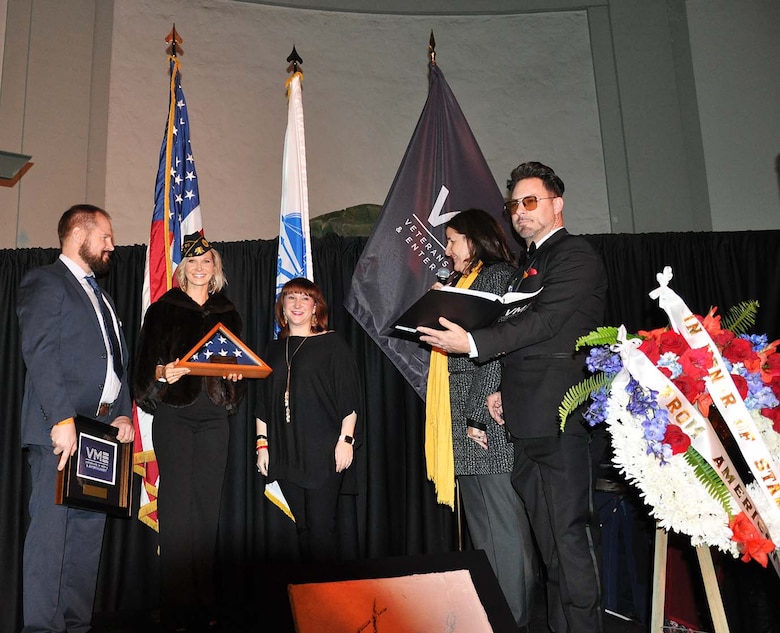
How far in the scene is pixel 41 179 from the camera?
5.05 m

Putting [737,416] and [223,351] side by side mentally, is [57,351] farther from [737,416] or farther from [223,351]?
[737,416]

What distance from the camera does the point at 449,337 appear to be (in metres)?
2.67

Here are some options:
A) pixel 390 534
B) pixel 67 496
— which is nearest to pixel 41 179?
pixel 67 496

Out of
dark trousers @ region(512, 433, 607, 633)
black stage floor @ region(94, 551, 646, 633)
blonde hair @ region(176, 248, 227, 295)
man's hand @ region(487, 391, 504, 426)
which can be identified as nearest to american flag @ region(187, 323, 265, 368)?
blonde hair @ region(176, 248, 227, 295)

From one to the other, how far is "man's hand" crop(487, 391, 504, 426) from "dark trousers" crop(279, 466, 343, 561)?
820 millimetres

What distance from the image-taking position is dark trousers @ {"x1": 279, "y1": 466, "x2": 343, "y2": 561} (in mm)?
3266

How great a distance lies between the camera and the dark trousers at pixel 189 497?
10.9 ft

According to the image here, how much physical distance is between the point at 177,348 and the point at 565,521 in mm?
1901

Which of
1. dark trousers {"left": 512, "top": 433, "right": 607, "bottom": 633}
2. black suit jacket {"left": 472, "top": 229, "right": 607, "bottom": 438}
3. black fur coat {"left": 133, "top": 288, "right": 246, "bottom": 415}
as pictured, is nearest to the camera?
dark trousers {"left": 512, "top": 433, "right": 607, "bottom": 633}

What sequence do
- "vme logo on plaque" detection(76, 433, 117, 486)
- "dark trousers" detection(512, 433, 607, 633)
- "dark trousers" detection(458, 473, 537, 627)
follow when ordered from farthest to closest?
"vme logo on plaque" detection(76, 433, 117, 486), "dark trousers" detection(458, 473, 537, 627), "dark trousers" detection(512, 433, 607, 633)

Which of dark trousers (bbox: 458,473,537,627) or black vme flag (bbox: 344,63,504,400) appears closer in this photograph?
dark trousers (bbox: 458,473,537,627)

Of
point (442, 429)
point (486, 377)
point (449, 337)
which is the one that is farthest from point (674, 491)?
point (442, 429)

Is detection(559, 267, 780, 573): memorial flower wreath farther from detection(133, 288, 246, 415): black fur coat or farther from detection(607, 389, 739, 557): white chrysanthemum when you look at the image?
detection(133, 288, 246, 415): black fur coat

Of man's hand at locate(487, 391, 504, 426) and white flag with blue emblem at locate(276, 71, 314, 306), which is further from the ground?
white flag with blue emblem at locate(276, 71, 314, 306)
